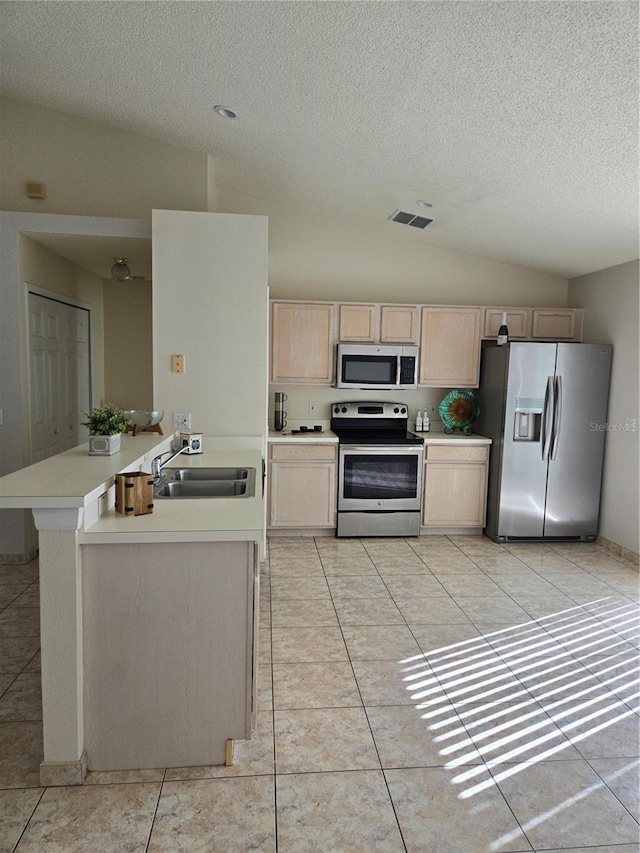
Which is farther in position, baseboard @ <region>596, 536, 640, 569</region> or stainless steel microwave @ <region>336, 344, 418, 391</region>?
stainless steel microwave @ <region>336, 344, 418, 391</region>

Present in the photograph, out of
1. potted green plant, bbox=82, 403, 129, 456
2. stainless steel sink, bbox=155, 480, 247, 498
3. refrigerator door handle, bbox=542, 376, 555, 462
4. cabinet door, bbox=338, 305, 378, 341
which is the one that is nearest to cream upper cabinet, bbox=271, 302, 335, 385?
cabinet door, bbox=338, 305, 378, 341

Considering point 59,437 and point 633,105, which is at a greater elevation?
point 633,105

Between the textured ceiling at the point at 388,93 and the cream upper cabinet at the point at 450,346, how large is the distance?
81cm

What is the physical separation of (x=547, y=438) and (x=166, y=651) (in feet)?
12.3

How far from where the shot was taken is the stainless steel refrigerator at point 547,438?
476 cm

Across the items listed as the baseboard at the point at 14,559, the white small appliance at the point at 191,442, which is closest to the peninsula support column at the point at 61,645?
the white small appliance at the point at 191,442

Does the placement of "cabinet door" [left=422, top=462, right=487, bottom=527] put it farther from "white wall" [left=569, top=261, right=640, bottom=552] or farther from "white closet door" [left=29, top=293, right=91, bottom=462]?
"white closet door" [left=29, top=293, right=91, bottom=462]

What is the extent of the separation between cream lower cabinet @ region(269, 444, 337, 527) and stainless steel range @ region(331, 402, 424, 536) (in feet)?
0.34

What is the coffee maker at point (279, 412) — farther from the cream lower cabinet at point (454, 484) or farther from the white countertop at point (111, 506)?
the white countertop at point (111, 506)

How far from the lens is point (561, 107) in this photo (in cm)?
254

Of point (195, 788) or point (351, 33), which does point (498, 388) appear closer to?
point (351, 33)

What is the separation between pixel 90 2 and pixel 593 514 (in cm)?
497

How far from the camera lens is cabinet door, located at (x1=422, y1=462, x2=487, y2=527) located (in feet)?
16.5

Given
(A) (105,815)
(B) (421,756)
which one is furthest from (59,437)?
A: (B) (421,756)
